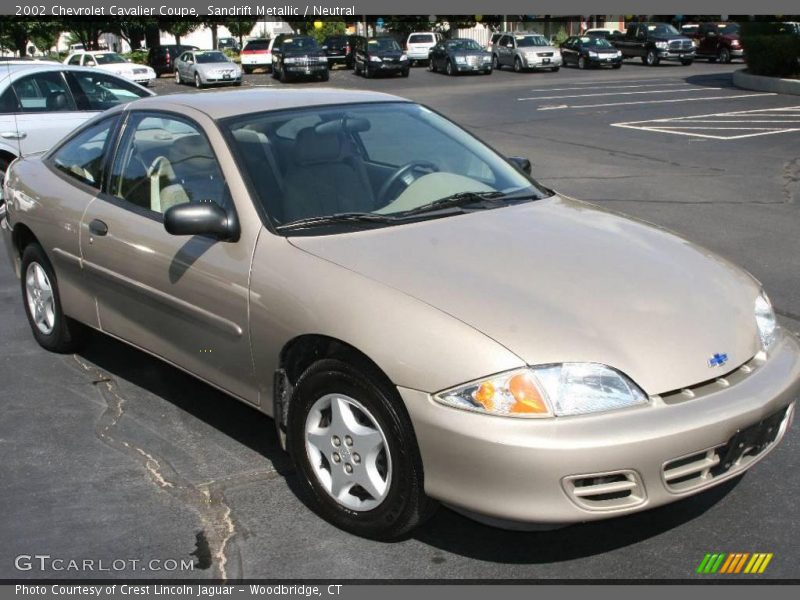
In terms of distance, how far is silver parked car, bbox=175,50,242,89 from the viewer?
3584 centimetres

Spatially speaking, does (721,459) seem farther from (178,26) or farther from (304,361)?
(178,26)

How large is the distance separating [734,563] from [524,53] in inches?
1469

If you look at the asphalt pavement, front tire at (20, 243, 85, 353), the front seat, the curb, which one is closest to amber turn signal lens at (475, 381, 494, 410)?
the asphalt pavement

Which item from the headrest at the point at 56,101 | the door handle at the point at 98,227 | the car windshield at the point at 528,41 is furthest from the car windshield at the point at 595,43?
the door handle at the point at 98,227

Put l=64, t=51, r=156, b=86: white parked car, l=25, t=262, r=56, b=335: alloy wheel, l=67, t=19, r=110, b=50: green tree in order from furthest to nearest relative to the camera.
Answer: l=67, t=19, r=110, b=50: green tree, l=64, t=51, r=156, b=86: white parked car, l=25, t=262, r=56, b=335: alloy wheel

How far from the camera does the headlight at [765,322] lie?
3.80m

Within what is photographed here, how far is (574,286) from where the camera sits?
362 cm

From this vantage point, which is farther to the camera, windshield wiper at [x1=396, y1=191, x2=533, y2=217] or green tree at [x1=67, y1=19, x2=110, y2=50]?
green tree at [x1=67, y1=19, x2=110, y2=50]

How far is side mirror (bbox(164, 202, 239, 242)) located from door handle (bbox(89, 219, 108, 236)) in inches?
37.5

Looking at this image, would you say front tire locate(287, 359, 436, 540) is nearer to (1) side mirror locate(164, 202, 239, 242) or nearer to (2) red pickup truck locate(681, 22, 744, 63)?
(1) side mirror locate(164, 202, 239, 242)

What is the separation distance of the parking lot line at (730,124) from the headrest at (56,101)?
1067 cm

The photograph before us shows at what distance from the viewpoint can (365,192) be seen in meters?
4.43

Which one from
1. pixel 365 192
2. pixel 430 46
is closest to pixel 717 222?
pixel 365 192
